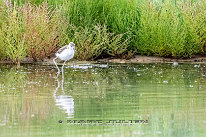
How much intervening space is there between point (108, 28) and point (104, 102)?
9313mm

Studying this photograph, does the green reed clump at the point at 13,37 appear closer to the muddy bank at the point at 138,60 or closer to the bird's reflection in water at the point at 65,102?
the muddy bank at the point at 138,60

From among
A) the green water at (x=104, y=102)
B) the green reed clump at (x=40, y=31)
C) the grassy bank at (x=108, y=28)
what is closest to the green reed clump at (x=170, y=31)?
the grassy bank at (x=108, y=28)

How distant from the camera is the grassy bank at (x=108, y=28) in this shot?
A: 1745cm

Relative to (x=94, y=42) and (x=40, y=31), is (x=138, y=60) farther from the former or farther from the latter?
(x=40, y=31)

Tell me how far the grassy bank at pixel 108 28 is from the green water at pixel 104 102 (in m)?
2.03

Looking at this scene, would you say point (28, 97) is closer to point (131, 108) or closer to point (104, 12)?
point (131, 108)

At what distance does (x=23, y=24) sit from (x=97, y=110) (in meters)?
8.99

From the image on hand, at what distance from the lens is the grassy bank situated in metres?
17.5

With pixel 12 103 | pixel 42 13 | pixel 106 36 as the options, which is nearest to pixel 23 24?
pixel 42 13

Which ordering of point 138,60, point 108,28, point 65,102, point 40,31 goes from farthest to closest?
1. point 108,28
2. point 138,60
3. point 40,31
4. point 65,102

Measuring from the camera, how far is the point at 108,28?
19047 millimetres

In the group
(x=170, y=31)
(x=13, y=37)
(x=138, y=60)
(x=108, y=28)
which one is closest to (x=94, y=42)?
(x=108, y=28)

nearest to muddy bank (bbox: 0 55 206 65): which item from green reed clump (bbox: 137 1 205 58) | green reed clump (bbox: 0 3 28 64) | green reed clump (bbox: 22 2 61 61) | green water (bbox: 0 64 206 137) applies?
green reed clump (bbox: 137 1 205 58)

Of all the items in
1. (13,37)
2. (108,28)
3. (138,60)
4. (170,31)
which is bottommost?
→ (138,60)
